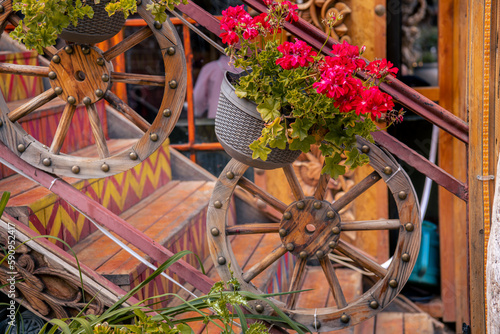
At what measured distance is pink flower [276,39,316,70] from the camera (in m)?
1.56

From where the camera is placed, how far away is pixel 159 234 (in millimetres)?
2430

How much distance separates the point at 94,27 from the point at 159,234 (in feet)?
3.21

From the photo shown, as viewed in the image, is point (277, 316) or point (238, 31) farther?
point (277, 316)

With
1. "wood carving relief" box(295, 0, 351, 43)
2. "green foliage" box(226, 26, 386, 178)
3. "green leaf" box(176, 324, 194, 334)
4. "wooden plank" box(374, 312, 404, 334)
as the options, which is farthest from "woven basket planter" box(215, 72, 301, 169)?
"wooden plank" box(374, 312, 404, 334)

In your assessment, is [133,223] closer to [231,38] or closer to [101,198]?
[101,198]

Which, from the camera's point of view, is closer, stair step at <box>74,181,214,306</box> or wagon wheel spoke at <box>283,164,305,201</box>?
wagon wheel spoke at <box>283,164,305,201</box>

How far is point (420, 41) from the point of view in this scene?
7.26m

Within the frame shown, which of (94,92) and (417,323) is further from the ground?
(94,92)

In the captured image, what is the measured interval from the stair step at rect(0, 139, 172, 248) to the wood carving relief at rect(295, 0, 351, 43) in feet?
3.50

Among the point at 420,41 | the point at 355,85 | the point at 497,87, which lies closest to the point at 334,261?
the point at 497,87

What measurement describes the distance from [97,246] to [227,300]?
91 centimetres

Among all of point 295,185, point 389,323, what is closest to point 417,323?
point 389,323

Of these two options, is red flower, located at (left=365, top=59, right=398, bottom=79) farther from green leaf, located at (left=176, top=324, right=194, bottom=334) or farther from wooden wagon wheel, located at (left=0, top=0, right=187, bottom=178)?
green leaf, located at (left=176, top=324, right=194, bottom=334)

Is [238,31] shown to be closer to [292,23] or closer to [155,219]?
[292,23]
